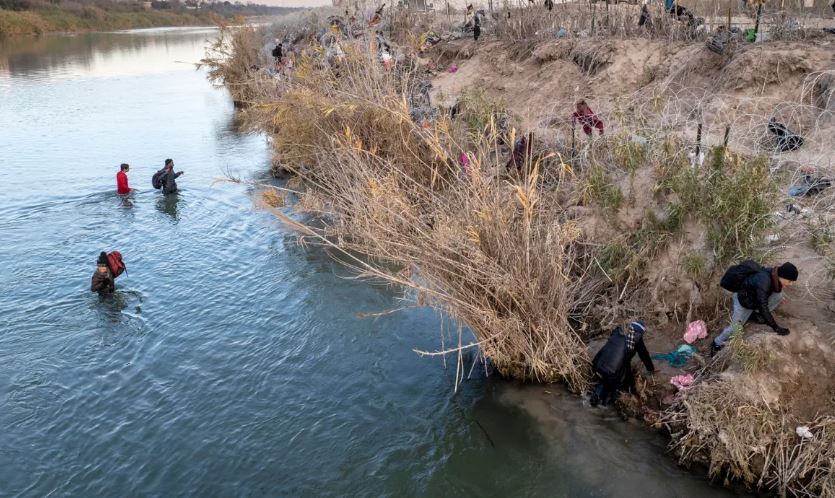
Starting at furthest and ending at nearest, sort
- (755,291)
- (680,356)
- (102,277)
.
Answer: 1. (102,277)
2. (680,356)
3. (755,291)

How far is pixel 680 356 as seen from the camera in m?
8.24

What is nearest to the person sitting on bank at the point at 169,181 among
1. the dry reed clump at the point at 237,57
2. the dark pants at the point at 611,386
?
the dark pants at the point at 611,386

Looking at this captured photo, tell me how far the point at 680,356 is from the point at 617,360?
1.14 m

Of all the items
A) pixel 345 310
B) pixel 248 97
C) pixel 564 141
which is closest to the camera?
pixel 345 310

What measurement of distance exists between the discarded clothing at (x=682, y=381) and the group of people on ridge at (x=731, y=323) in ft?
1.14

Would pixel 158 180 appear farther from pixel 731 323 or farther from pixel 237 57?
pixel 237 57

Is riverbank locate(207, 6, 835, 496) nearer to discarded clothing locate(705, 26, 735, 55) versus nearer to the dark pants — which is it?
the dark pants

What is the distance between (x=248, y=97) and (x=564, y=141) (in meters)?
21.2

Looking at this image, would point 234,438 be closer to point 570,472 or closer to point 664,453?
point 570,472

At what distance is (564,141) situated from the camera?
12.4 metres

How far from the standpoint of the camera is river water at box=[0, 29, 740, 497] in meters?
7.41

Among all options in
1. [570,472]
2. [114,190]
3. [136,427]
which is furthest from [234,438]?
[114,190]

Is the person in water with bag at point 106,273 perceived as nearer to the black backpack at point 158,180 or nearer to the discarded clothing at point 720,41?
the black backpack at point 158,180

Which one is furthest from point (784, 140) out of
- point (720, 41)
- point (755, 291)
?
point (720, 41)
